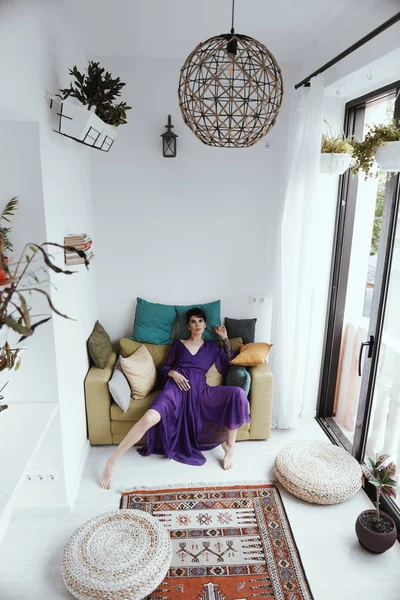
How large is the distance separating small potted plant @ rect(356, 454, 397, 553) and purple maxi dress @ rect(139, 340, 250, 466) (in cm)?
102

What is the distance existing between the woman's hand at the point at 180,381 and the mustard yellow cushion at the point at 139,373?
189 millimetres

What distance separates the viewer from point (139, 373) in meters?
3.47

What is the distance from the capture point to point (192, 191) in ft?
12.3

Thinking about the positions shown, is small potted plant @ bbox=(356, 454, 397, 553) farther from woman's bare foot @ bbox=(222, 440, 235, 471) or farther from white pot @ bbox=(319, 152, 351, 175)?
white pot @ bbox=(319, 152, 351, 175)

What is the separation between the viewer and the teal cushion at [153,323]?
3.79 metres

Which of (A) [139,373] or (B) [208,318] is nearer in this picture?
(A) [139,373]

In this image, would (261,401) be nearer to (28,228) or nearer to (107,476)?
(107,476)

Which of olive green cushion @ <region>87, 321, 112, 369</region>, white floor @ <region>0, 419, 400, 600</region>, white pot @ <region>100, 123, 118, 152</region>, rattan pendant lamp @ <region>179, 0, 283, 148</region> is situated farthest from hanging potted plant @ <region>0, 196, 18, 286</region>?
white floor @ <region>0, 419, 400, 600</region>

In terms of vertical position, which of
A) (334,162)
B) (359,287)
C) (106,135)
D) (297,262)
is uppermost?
(106,135)

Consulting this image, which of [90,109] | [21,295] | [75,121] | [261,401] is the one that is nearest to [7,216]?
[75,121]

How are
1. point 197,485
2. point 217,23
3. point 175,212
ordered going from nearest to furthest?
1. point 217,23
2. point 197,485
3. point 175,212

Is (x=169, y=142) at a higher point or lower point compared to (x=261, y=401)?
higher

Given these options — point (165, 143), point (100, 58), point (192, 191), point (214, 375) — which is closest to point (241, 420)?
point (214, 375)

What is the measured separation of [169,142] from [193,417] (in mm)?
2090
